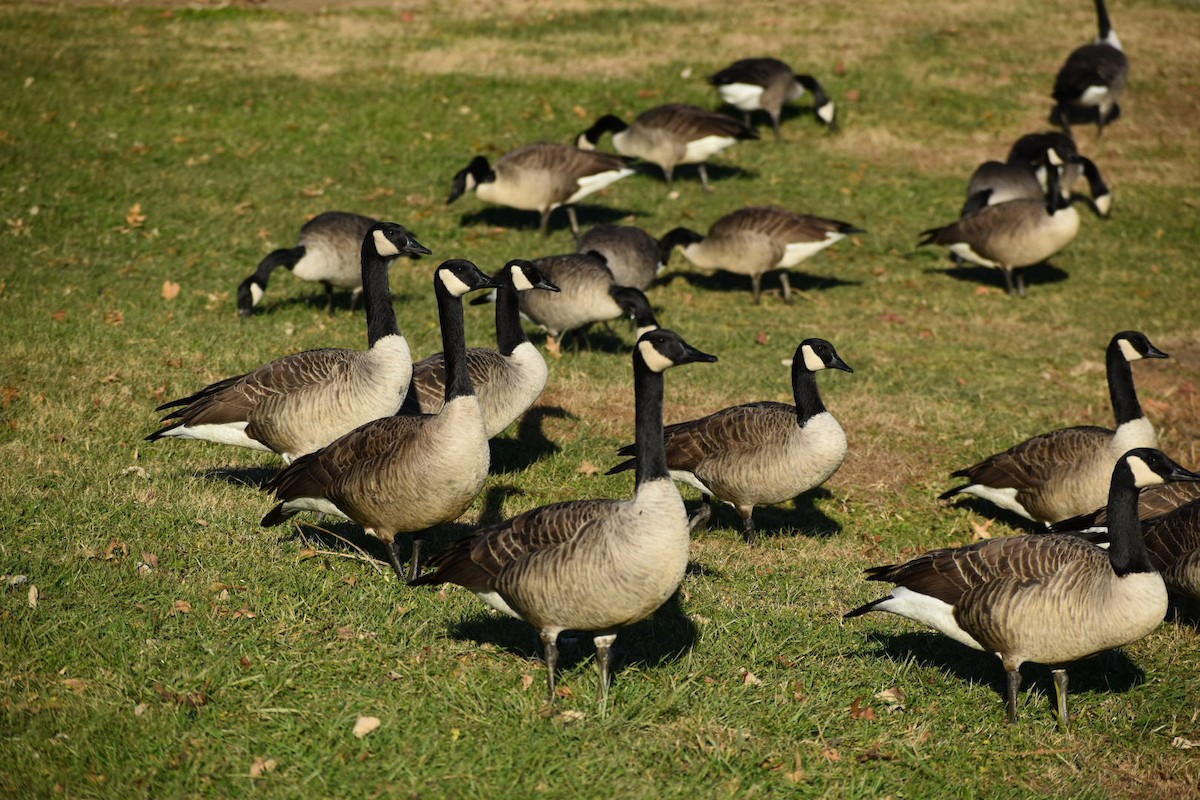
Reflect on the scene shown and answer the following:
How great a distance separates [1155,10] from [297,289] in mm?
20392

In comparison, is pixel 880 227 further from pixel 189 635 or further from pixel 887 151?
pixel 189 635

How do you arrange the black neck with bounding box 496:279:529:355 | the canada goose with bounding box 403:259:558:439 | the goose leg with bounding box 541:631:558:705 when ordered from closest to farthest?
1. the goose leg with bounding box 541:631:558:705
2. the canada goose with bounding box 403:259:558:439
3. the black neck with bounding box 496:279:529:355

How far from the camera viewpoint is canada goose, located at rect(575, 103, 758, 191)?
17.4m

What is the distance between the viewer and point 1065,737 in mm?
6414

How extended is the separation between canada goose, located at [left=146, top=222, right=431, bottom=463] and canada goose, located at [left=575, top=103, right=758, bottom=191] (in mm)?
9629

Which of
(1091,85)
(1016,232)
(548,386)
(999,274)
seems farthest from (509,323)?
(1091,85)

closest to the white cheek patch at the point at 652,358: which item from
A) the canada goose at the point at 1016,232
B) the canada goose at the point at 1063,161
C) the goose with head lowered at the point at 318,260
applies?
the goose with head lowered at the point at 318,260

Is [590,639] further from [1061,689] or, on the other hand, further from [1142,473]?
[1142,473]

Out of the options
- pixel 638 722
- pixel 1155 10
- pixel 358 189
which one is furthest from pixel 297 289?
pixel 1155 10

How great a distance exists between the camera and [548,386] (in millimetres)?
11539

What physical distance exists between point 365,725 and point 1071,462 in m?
6.20

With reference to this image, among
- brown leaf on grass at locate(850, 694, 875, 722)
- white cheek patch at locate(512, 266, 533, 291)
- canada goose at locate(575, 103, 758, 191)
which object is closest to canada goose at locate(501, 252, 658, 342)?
white cheek patch at locate(512, 266, 533, 291)

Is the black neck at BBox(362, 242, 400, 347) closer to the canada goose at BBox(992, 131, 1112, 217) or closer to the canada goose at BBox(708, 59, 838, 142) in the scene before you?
the canada goose at BBox(992, 131, 1112, 217)

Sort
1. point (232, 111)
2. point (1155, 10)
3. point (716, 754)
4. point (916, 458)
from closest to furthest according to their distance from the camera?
point (716, 754)
point (916, 458)
point (232, 111)
point (1155, 10)
